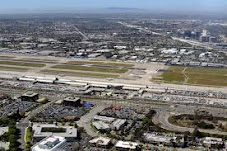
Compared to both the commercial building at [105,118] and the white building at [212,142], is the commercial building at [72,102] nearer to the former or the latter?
the commercial building at [105,118]

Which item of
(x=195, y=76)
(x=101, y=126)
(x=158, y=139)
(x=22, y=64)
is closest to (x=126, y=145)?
(x=158, y=139)

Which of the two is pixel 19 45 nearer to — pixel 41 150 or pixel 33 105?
pixel 33 105

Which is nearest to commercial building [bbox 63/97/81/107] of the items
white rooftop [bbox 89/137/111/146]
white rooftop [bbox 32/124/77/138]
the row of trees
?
white rooftop [bbox 32/124/77/138]

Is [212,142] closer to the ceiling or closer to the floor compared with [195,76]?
closer to the ceiling

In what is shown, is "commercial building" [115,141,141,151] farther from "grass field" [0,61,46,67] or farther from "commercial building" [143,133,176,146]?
"grass field" [0,61,46,67]

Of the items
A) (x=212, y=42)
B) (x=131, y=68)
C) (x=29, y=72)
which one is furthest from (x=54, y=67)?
(x=212, y=42)

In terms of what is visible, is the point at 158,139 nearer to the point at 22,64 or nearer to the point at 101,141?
the point at 101,141
